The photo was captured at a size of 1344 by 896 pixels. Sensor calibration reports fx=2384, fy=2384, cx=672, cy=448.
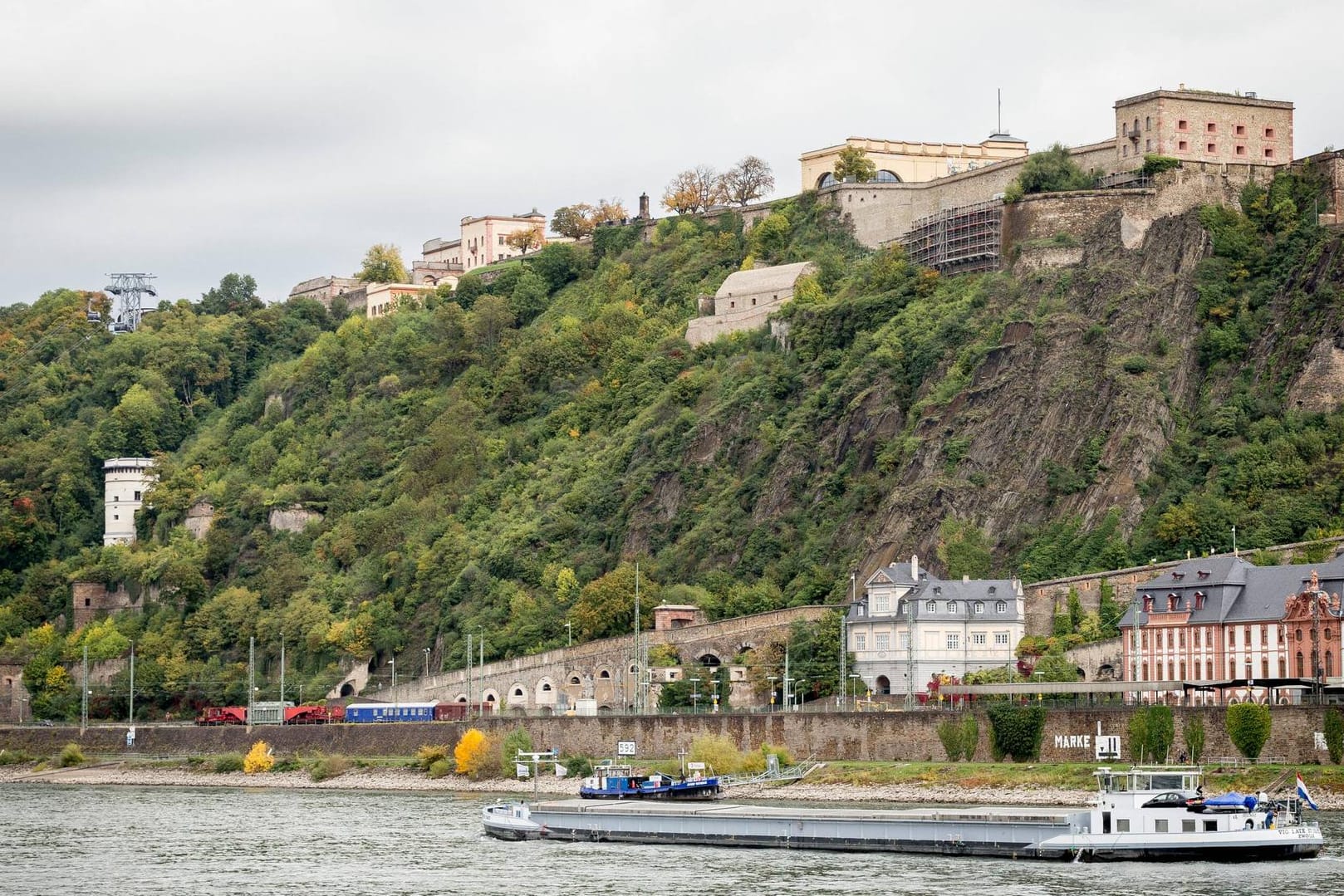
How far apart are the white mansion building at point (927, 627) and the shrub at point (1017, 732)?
42.9ft

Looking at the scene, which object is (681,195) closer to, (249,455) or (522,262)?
(522,262)

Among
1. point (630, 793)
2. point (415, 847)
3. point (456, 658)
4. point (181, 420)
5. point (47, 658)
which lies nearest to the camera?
point (415, 847)

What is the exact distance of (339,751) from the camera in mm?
113250

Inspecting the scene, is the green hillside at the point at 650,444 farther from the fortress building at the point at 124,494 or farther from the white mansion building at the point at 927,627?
the white mansion building at the point at 927,627

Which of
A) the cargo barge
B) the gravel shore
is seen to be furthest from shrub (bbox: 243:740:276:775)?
the cargo barge

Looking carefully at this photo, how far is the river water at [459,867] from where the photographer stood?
61.2 metres

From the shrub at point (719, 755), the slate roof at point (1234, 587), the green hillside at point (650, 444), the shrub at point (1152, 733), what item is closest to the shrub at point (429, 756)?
the green hillside at point (650, 444)

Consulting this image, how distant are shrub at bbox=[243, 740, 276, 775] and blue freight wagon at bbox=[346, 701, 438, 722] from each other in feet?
15.7

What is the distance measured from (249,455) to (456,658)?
4425cm

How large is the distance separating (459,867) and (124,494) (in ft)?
322

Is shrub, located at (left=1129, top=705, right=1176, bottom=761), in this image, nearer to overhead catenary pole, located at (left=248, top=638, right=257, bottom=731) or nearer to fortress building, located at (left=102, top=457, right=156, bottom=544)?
overhead catenary pole, located at (left=248, top=638, right=257, bottom=731)

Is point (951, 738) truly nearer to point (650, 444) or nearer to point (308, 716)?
point (308, 716)

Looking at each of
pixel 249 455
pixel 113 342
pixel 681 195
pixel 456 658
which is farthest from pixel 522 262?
pixel 456 658

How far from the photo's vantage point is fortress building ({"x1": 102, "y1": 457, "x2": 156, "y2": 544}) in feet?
525
